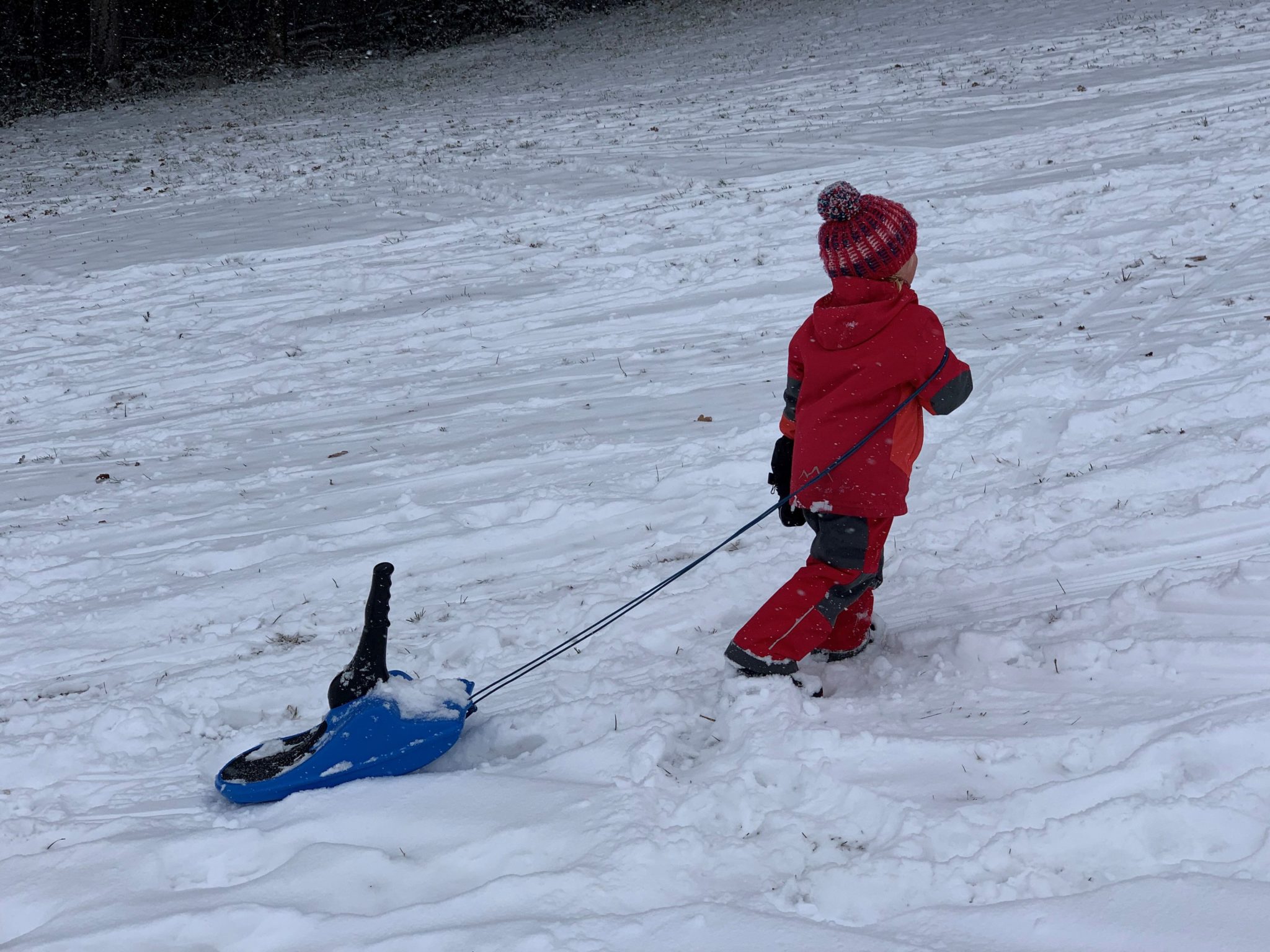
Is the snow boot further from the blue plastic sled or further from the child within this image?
the blue plastic sled

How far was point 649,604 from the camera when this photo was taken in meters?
4.30

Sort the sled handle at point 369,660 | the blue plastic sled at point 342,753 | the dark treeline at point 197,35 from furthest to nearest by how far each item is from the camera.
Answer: the dark treeline at point 197,35, the sled handle at point 369,660, the blue plastic sled at point 342,753

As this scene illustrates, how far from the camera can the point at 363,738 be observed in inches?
123

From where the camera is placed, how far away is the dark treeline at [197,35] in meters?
25.9

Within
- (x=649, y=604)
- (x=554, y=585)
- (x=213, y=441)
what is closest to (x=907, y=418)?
(x=649, y=604)

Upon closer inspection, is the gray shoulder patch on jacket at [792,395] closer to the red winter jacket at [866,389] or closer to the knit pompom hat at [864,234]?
the red winter jacket at [866,389]

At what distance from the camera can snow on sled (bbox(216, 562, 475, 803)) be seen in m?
3.09

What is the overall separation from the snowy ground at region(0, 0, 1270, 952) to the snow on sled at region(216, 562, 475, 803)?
0.28ft

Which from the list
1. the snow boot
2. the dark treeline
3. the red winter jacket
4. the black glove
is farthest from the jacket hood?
the dark treeline

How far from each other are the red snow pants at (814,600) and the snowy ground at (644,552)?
13 centimetres

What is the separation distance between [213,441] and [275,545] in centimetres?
196

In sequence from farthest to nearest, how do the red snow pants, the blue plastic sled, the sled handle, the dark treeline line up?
the dark treeline → the red snow pants → the sled handle → the blue plastic sled

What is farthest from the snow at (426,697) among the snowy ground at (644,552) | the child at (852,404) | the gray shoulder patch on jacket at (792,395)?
the gray shoulder patch on jacket at (792,395)

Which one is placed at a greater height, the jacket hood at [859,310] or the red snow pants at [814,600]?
the jacket hood at [859,310]
